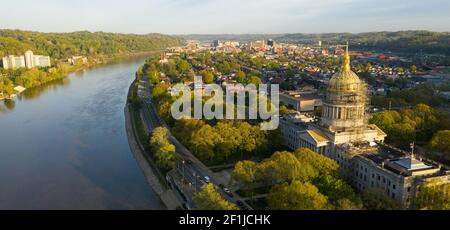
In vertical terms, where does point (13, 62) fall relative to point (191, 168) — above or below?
above

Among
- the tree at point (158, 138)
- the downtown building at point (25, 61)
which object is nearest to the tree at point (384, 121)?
the tree at point (158, 138)

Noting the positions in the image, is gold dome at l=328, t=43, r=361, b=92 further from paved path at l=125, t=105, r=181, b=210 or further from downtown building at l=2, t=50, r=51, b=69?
downtown building at l=2, t=50, r=51, b=69

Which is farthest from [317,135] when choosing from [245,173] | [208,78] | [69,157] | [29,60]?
[29,60]

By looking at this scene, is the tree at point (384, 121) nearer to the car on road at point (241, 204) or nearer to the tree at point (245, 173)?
the tree at point (245, 173)

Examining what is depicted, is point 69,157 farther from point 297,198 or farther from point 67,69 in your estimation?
point 67,69

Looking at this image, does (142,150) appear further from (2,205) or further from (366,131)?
(366,131)

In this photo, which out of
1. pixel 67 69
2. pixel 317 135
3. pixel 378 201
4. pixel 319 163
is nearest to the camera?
pixel 378 201

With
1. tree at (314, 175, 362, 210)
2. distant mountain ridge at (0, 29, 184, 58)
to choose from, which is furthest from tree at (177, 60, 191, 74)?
tree at (314, 175, 362, 210)

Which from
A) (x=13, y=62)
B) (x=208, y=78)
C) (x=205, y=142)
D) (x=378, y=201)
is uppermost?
(x=13, y=62)
